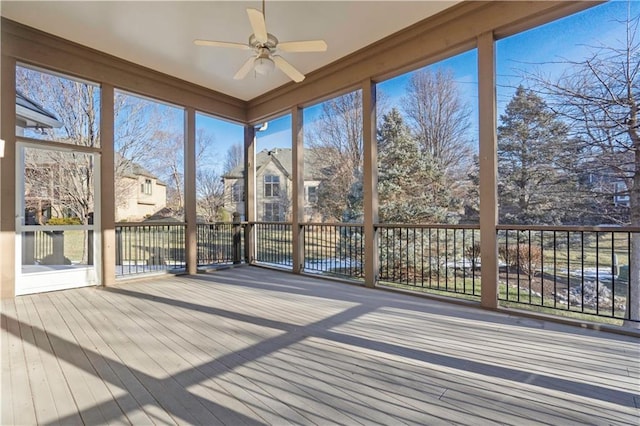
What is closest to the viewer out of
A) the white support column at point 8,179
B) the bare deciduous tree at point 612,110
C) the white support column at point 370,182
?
the bare deciduous tree at point 612,110

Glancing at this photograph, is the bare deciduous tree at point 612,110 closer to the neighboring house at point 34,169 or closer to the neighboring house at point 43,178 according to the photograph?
the neighboring house at point 43,178

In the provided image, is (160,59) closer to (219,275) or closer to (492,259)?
(219,275)

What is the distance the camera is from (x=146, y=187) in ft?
16.3

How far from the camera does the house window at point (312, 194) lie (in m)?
5.29

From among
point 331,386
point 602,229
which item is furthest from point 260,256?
point 602,229

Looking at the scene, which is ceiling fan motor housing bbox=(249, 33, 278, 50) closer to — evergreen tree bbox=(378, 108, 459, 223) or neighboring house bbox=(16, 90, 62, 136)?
evergreen tree bbox=(378, 108, 459, 223)

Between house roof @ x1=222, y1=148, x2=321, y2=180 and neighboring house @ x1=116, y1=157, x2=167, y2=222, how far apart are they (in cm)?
130

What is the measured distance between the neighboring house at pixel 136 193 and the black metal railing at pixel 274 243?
1884 mm

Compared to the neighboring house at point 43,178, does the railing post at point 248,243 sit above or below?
below

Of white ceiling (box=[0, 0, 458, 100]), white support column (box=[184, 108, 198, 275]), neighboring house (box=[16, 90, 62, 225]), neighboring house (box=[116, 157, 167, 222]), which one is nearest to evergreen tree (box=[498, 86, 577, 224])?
white ceiling (box=[0, 0, 458, 100])

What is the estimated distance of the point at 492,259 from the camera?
10.6 ft

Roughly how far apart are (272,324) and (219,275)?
2.70m

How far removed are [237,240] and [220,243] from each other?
1.22 feet

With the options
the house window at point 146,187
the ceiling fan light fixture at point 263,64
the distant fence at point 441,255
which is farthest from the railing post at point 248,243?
the ceiling fan light fixture at point 263,64
